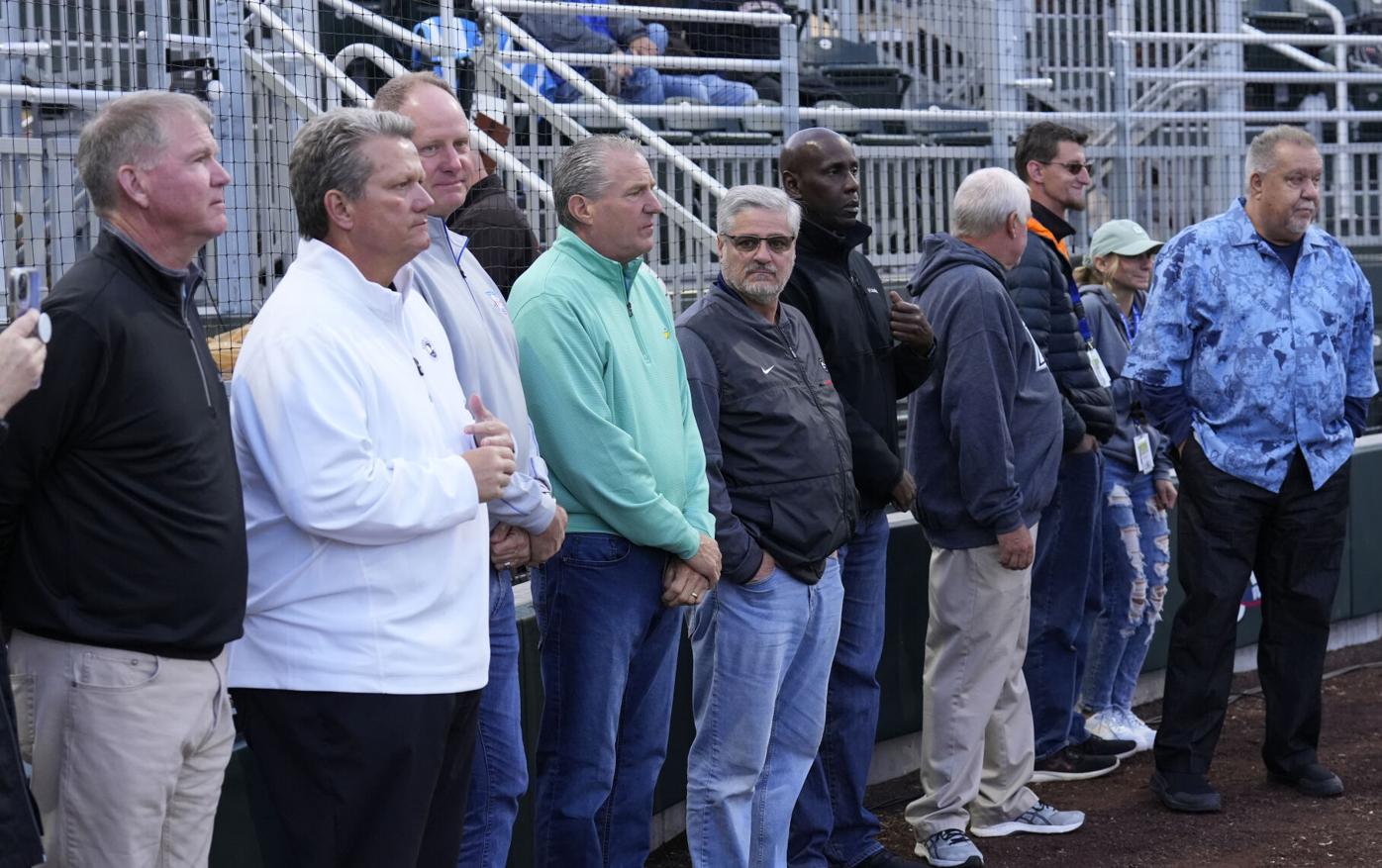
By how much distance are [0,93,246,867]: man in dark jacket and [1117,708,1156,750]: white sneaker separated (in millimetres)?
4186

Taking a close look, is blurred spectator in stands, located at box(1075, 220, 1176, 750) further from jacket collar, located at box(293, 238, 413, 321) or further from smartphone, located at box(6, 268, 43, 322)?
smartphone, located at box(6, 268, 43, 322)

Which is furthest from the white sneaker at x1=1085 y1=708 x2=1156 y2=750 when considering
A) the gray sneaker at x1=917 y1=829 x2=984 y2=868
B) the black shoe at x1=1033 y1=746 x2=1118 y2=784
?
the gray sneaker at x1=917 y1=829 x2=984 y2=868

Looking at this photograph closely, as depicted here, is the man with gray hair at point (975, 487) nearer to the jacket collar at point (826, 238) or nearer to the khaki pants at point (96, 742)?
the jacket collar at point (826, 238)

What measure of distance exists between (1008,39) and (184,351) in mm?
6346

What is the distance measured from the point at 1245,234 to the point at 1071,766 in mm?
1917

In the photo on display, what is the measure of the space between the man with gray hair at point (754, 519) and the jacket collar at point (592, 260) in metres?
0.37

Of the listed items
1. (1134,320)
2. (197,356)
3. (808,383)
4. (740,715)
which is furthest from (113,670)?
(1134,320)

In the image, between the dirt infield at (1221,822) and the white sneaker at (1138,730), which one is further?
the white sneaker at (1138,730)

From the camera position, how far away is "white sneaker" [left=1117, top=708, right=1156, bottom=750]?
612cm

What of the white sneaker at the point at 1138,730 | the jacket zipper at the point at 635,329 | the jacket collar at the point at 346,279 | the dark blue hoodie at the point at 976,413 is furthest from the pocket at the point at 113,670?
the white sneaker at the point at 1138,730

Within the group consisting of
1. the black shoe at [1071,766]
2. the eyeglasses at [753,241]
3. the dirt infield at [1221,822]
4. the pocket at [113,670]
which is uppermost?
the eyeglasses at [753,241]

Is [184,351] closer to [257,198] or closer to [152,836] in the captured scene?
[152,836]

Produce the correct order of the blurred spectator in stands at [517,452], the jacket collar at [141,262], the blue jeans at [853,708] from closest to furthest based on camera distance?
the jacket collar at [141,262]
the blurred spectator in stands at [517,452]
the blue jeans at [853,708]

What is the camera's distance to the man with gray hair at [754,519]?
13.3 ft
